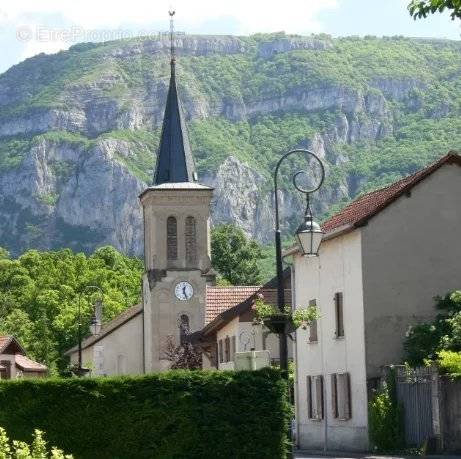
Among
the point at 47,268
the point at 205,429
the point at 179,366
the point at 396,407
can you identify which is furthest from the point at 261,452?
the point at 47,268

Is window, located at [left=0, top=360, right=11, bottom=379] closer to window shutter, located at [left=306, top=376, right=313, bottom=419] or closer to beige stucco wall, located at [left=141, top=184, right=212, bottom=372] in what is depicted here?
beige stucco wall, located at [left=141, top=184, right=212, bottom=372]

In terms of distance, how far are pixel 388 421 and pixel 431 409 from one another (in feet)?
9.38

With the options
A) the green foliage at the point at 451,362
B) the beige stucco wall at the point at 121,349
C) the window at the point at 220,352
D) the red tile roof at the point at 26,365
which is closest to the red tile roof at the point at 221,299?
the window at the point at 220,352

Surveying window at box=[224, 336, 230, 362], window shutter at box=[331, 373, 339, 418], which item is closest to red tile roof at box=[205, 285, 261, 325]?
window at box=[224, 336, 230, 362]

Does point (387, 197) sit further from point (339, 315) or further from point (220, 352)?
point (220, 352)

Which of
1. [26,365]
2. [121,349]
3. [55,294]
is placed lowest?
[26,365]

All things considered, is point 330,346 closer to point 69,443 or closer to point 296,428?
point 296,428

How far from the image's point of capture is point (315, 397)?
49750 millimetres

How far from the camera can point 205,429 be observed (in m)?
27.0

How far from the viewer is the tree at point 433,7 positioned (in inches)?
621

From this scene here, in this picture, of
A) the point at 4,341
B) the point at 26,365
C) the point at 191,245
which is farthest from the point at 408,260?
the point at 191,245

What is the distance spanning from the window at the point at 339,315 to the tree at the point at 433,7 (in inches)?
1186

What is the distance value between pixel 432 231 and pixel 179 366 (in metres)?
34.0

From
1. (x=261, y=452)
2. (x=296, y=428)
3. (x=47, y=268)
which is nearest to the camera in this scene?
(x=261, y=452)
